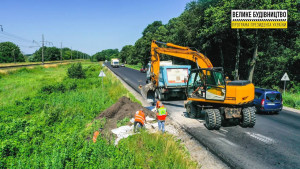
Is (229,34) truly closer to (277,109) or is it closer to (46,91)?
(277,109)

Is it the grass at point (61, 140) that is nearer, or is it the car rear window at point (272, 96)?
the grass at point (61, 140)

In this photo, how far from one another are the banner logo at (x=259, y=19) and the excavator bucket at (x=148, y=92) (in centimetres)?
1031

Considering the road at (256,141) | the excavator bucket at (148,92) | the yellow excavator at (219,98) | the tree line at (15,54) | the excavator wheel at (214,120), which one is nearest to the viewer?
the road at (256,141)

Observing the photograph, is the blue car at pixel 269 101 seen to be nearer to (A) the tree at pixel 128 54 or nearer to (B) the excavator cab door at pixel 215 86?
(B) the excavator cab door at pixel 215 86

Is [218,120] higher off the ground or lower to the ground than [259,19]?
lower

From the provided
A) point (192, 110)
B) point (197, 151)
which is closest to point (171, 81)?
point (192, 110)

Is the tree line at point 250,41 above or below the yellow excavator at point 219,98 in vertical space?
above

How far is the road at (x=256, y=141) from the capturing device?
271 inches

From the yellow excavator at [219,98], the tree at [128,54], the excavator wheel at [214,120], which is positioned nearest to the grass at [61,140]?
the excavator wheel at [214,120]

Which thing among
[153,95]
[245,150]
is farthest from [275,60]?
[245,150]

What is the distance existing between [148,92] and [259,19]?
13.2 meters

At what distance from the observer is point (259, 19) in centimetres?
1931

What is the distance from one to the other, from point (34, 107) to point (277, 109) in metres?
17.0

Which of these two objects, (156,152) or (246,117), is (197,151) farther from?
(246,117)
